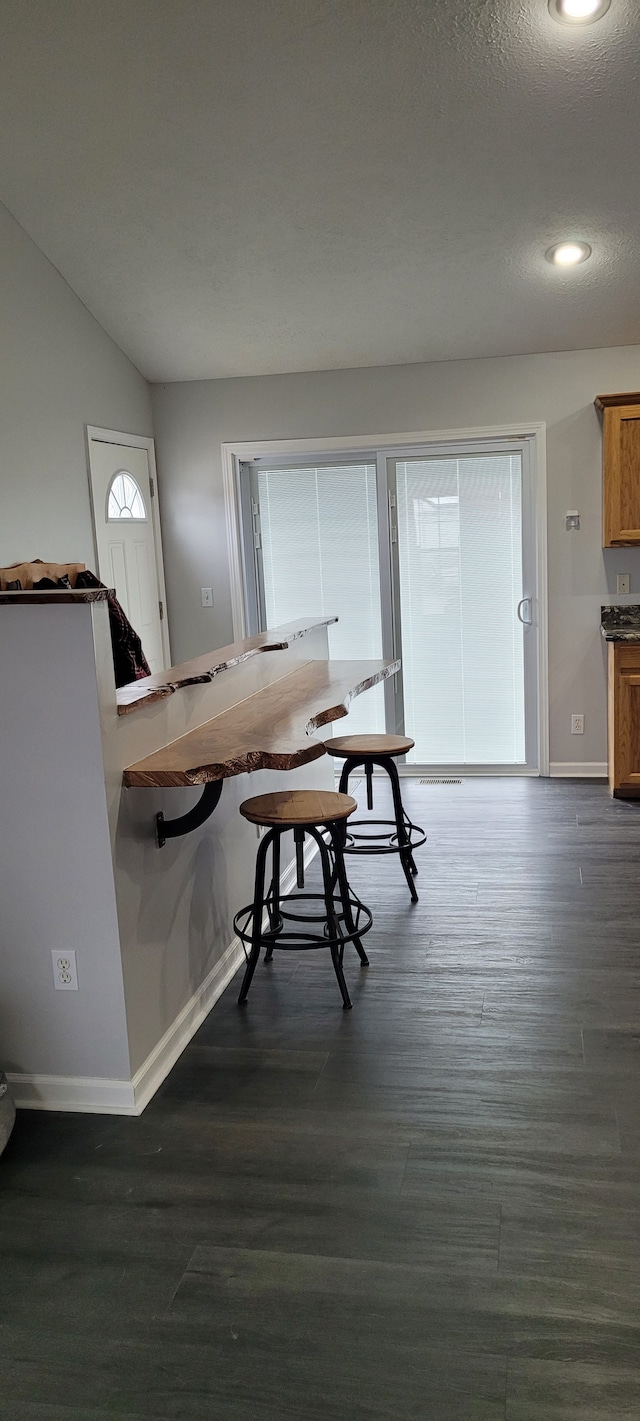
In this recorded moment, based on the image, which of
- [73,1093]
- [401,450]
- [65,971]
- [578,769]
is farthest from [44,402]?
[578,769]

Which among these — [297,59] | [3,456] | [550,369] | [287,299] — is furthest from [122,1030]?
[550,369]

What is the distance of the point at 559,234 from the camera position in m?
4.38

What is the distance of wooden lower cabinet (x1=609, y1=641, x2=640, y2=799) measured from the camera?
511cm

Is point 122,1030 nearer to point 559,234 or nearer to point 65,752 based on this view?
point 65,752

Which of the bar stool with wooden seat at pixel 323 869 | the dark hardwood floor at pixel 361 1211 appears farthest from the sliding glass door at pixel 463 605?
the bar stool with wooden seat at pixel 323 869

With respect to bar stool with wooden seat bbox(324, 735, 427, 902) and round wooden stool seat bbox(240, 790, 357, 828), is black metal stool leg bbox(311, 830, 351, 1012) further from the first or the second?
bar stool with wooden seat bbox(324, 735, 427, 902)

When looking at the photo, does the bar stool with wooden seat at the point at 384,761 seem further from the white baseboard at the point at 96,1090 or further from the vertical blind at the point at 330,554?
the vertical blind at the point at 330,554

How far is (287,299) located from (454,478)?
4.39 ft

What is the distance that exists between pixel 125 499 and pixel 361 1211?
398 centimetres

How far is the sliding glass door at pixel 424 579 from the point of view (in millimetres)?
5652

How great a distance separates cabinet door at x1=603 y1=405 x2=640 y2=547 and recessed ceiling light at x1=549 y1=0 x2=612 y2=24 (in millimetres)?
2159

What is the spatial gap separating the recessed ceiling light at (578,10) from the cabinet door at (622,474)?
2159mm

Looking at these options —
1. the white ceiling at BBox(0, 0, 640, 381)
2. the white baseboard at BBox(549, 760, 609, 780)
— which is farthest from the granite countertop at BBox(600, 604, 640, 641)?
the white ceiling at BBox(0, 0, 640, 381)

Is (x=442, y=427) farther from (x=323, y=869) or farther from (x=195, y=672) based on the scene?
(x=323, y=869)
